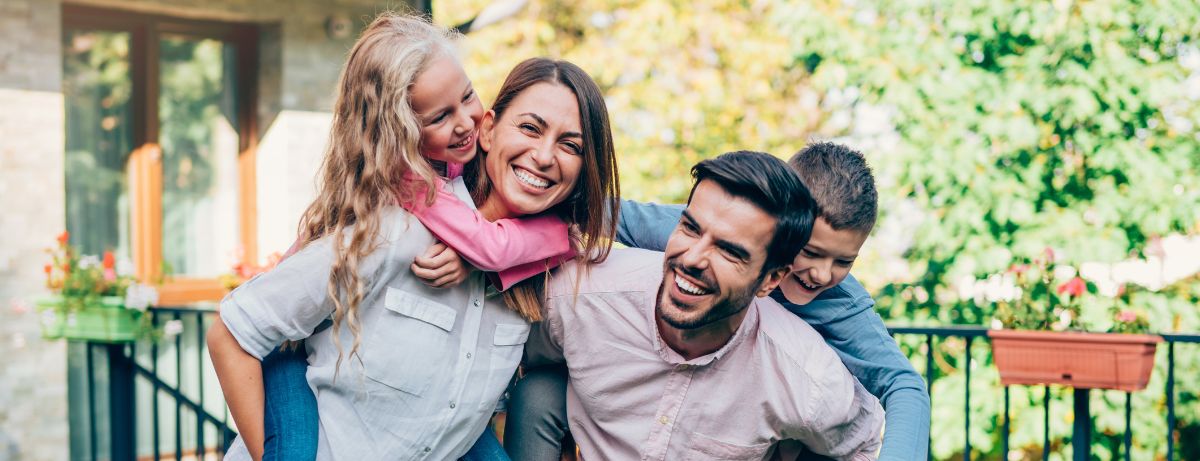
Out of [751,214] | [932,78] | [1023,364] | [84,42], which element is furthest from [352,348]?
[932,78]

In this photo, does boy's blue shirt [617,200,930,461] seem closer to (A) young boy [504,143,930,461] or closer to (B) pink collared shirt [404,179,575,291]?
(A) young boy [504,143,930,461]

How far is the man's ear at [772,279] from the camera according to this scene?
7.64ft

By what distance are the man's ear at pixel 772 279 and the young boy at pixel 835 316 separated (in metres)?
0.05

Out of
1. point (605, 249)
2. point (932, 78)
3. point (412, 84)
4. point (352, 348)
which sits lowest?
point (352, 348)

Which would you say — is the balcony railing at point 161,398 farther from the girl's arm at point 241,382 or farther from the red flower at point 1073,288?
the girl's arm at point 241,382

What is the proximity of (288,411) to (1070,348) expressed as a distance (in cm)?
280

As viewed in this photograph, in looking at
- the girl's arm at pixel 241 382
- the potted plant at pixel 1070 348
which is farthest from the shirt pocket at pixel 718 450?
the potted plant at pixel 1070 348

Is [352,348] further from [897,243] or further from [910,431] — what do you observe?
[897,243]

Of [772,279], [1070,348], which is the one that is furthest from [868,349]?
[1070,348]

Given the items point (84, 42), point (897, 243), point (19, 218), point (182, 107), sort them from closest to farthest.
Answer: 1. point (19, 218)
2. point (84, 42)
3. point (182, 107)
4. point (897, 243)

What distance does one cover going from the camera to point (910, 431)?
2.23 metres

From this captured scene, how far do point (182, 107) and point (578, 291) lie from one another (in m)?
4.64

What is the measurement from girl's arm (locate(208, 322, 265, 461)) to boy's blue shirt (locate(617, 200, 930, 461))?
3.40 ft

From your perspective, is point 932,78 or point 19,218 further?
point 932,78
